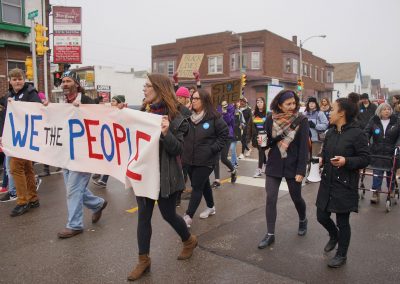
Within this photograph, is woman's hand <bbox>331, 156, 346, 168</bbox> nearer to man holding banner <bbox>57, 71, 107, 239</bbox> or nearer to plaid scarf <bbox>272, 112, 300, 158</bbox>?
plaid scarf <bbox>272, 112, 300, 158</bbox>

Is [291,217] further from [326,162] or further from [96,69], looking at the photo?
[96,69]

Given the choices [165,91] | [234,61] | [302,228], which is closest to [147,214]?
[165,91]

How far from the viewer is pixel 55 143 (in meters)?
5.20

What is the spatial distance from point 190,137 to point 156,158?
1742 millimetres

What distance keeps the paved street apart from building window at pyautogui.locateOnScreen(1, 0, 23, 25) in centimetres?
1471

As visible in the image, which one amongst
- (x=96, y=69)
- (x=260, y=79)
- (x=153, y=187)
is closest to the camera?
(x=153, y=187)

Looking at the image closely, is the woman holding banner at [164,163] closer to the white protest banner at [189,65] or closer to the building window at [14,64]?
the white protest banner at [189,65]

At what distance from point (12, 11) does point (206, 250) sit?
59.6 feet

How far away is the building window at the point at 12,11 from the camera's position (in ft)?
58.3

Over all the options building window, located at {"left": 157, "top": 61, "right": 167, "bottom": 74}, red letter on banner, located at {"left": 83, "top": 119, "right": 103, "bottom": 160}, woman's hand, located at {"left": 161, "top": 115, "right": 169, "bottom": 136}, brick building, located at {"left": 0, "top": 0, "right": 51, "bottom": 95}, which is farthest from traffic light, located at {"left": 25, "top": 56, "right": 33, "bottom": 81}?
building window, located at {"left": 157, "top": 61, "right": 167, "bottom": 74}

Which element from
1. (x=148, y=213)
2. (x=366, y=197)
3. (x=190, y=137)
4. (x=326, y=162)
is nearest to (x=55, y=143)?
(x=190, y=137)

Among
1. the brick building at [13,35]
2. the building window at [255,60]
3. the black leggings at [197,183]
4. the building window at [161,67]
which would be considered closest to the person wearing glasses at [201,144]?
the black leggings at [197,183]

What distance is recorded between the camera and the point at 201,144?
5168 millimetres

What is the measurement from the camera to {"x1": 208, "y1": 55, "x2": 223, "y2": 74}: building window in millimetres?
39756
